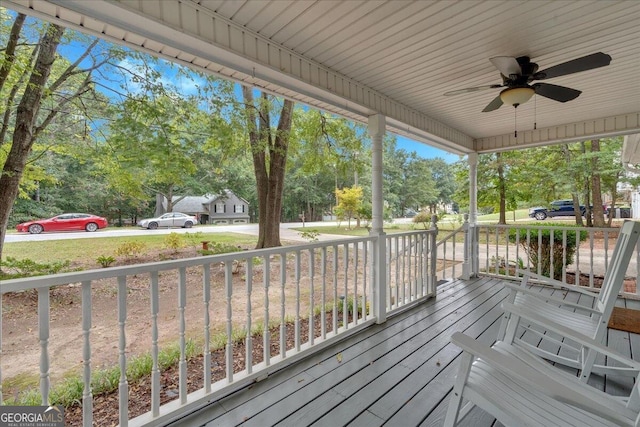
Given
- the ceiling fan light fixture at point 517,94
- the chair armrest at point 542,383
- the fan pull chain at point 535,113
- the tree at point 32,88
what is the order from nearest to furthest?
the chair armrest at point 542,383 → the ceiling fan light fixture at point 517,94 → the fan pull chain at point 535,113 → the tree at point 32,88

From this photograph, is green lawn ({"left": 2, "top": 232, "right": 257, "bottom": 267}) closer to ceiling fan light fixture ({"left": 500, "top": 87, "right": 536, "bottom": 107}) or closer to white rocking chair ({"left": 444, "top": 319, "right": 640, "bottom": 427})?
ceiling fan light fixture ({"left": 500, "top": 87, "right": 536, "bottom": 107})

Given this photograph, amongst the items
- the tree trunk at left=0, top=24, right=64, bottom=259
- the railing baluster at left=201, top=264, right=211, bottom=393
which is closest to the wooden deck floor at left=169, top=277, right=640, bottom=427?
the railing baluster at left=201, top=264, right=211, bottom=393

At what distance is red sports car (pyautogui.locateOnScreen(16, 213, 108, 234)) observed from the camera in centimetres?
906

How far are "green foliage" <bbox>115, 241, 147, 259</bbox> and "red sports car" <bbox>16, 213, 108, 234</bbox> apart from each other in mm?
3524

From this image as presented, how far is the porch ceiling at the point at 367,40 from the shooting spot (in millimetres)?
1788

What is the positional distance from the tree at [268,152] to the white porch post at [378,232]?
3654 mm

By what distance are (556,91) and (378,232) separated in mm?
2003

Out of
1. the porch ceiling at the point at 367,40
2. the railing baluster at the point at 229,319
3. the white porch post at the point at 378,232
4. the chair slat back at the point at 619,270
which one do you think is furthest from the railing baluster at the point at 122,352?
the chair slat back at the point at 619,270

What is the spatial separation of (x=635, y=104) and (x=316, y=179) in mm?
13780

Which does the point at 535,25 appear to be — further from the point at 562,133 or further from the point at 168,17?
the point at 562,133

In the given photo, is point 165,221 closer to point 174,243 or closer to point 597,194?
point 174,243

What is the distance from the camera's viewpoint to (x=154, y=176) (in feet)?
18.7

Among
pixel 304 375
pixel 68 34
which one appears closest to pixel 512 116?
pixel 304 375

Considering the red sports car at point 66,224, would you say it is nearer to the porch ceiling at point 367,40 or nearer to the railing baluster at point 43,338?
the porch ceiling at point 367,40
